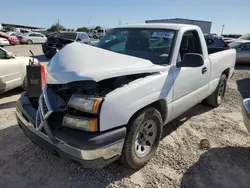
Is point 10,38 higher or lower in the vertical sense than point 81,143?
lower

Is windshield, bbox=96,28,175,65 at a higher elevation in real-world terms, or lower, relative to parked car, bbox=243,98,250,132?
higher

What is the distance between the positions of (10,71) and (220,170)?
489cm

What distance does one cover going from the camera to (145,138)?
9.20ft

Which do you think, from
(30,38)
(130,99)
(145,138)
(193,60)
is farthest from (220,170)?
(30,38)

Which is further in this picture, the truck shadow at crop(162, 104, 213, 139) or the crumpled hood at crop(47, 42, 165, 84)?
the truck shadow at crop(162, 104, 213, 139)

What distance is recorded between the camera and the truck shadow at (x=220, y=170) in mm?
2650

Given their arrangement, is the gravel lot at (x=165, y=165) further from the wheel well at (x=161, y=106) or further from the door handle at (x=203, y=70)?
the door handle at (x=203, y=70)

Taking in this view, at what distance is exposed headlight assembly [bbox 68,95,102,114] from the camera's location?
2.09 metres

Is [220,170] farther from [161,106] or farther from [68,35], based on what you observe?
[68,35]

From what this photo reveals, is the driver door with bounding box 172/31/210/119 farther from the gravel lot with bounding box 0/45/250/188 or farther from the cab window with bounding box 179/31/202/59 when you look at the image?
the gravel lot with bounding box 0/45/250/188

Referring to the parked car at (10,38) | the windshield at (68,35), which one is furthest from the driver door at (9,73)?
the parked car at (10,38)

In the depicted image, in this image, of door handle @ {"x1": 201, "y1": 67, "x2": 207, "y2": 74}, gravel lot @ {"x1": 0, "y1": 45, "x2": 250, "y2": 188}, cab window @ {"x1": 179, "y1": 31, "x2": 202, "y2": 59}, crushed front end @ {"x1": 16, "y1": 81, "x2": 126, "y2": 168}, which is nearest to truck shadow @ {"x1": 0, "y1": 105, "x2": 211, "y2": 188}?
gravel lot @ {"x1": 0, "y1": 45, "x2": 250, "y2": 188}

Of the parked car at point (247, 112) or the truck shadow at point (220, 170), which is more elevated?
the parked car at point (247, 112)

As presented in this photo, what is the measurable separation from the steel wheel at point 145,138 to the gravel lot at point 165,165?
25 cm
